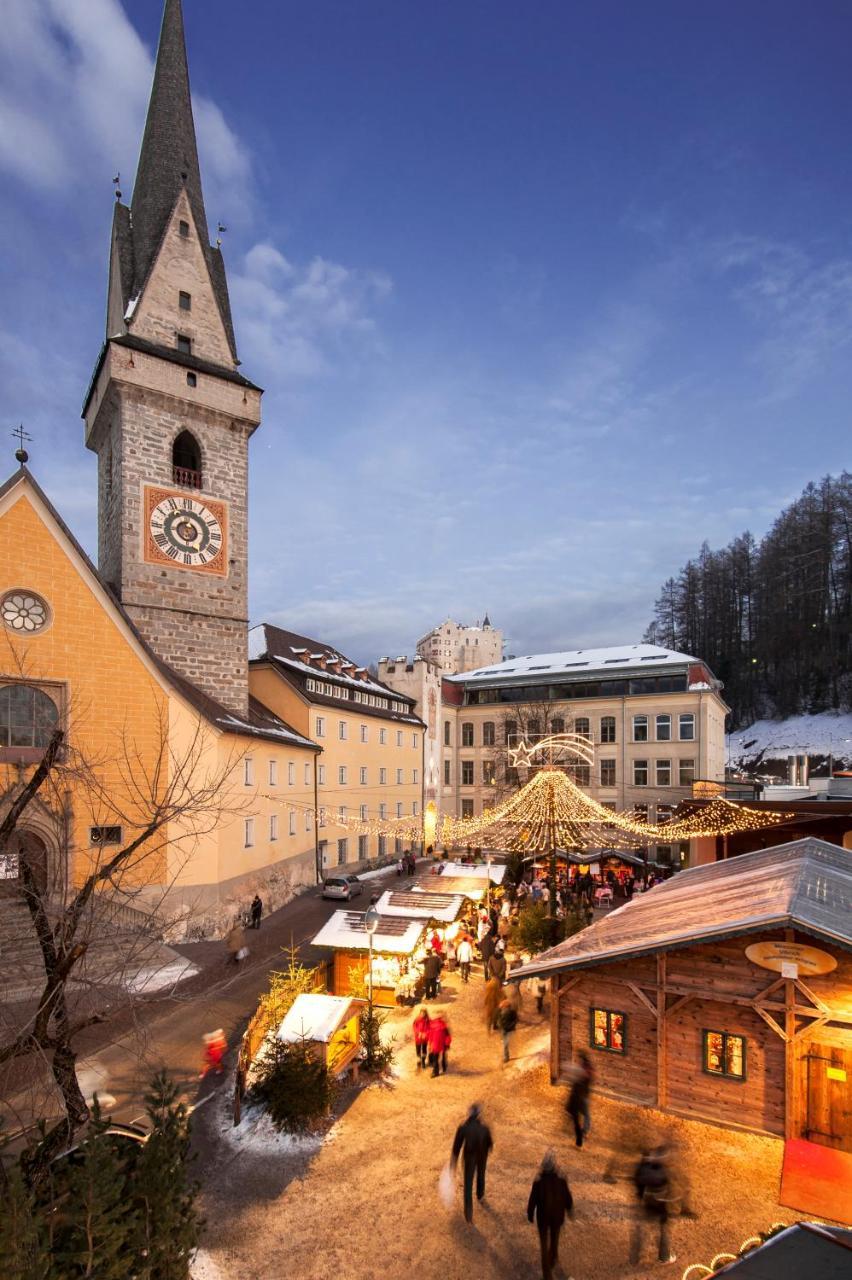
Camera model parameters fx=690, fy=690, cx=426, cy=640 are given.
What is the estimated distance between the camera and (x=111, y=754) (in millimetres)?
19734

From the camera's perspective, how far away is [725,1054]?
11039 mm

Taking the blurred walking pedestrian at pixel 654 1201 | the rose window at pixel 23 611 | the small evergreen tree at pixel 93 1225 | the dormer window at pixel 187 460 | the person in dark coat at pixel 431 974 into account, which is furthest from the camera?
the dormer window at pixel 187 460

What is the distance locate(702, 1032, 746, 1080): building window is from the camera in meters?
10.9

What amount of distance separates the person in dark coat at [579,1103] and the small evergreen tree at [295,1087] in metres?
3.84

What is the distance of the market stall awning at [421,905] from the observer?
63.9 ft

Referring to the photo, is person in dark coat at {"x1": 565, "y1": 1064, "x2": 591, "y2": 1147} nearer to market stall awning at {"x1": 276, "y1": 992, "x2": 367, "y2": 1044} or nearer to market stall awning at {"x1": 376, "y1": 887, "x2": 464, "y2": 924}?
market stall awning at {"x1": 276, "y1": 992, "x2": 367, "y2": 1044}

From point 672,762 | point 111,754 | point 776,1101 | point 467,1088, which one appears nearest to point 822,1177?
point 776,1101

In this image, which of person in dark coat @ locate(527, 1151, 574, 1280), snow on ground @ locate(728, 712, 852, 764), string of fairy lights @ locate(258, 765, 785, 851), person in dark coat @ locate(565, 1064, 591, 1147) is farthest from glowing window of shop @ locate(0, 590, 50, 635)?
snow on ground @ locate(728, 712, 852, 764)

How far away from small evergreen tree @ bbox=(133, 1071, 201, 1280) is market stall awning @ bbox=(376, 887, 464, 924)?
1253cm

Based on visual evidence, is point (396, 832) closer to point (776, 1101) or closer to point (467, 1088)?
point (467, 1088)

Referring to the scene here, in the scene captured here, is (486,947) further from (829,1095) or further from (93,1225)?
(93,1225)

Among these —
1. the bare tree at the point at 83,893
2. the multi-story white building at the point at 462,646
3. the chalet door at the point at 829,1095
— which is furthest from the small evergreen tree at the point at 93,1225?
the multi-story white building at the point at 462,646

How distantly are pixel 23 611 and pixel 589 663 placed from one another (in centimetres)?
3834

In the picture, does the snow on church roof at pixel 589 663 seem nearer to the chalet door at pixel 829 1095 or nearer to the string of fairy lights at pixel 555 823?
the string of fairy lights at pixel 555 823
